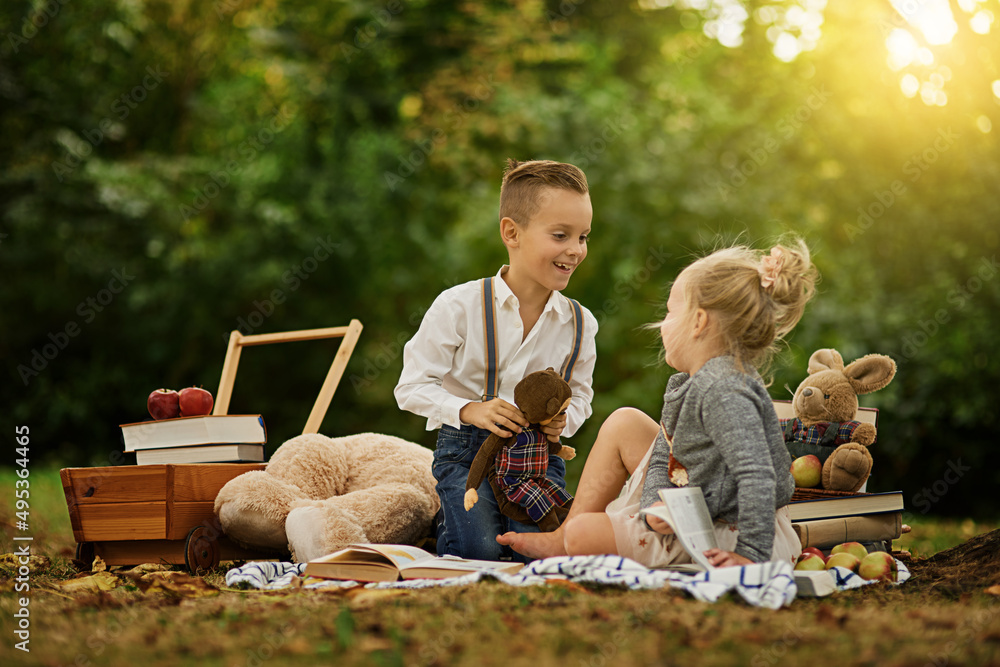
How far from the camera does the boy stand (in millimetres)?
2996

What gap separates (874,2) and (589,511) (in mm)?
5151

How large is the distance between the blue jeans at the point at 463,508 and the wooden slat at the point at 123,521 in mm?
981

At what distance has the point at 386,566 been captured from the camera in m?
2.64

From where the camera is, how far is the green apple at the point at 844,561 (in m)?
2.58

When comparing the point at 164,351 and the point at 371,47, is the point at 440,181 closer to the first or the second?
the point at 371,47

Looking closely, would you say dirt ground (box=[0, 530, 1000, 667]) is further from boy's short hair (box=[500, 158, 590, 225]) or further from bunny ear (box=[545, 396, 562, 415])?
boy's short hair (box=[500, 158, 590, 225])

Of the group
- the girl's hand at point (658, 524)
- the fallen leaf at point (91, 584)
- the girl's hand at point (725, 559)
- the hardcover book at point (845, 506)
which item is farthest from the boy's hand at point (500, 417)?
the fallen leaf at point (91, 584)

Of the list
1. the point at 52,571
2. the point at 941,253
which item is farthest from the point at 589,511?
the point at 941,253

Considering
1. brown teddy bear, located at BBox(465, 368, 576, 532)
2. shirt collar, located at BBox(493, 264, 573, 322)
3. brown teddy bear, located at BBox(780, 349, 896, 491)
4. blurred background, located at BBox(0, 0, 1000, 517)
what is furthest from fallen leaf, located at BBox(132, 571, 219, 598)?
blurred background, located at BBox(0, 0, 1000, 517)

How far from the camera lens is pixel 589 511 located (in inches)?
107

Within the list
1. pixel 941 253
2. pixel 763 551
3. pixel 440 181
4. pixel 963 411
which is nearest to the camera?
pixel 763 551

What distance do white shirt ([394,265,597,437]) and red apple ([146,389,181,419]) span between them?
3.01 feet

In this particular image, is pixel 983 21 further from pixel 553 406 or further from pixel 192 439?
pixel 192 439

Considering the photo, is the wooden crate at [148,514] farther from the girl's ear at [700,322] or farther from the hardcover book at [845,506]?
the hardcover book at [845,506]
